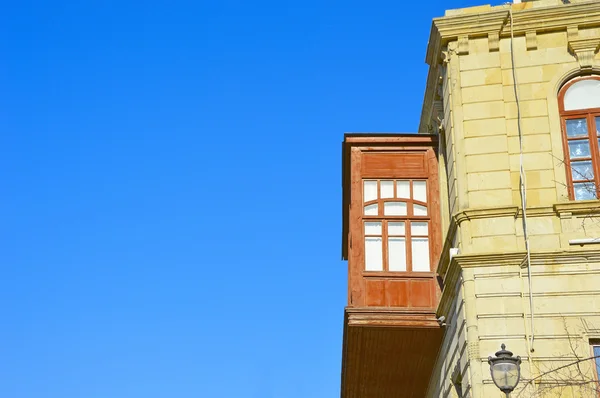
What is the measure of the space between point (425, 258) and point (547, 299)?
382cm

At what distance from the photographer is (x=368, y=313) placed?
718 inches

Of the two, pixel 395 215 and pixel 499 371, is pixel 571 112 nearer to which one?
pixel 395 215

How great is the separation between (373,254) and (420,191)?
1.88m

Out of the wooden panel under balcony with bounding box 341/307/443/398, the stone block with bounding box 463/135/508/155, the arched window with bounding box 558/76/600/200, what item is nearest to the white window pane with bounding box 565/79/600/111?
the arched window with bounding box 558/76/600/200

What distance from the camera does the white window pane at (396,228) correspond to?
63.2 ft

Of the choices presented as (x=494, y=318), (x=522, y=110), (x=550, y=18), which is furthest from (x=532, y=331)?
(x=550, y=18)

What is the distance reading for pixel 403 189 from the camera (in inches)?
776

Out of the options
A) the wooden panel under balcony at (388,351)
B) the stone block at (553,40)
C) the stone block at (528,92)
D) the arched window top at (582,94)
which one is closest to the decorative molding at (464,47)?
the stone block at (528,92)

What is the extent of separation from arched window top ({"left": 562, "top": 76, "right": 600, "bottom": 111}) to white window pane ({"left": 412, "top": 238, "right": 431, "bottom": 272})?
4186 mm

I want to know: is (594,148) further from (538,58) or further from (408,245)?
(408,245)

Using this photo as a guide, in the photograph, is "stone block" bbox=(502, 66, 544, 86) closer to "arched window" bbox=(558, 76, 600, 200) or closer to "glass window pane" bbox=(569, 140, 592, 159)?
"arched window" bbox=(558, 76, 600, 200)

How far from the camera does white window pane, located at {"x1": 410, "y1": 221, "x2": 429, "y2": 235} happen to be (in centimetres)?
1925

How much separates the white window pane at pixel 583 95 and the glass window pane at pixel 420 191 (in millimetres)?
3757

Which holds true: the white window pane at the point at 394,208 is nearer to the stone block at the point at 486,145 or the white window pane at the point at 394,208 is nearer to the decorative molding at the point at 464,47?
the stone block at the point at 486,145
